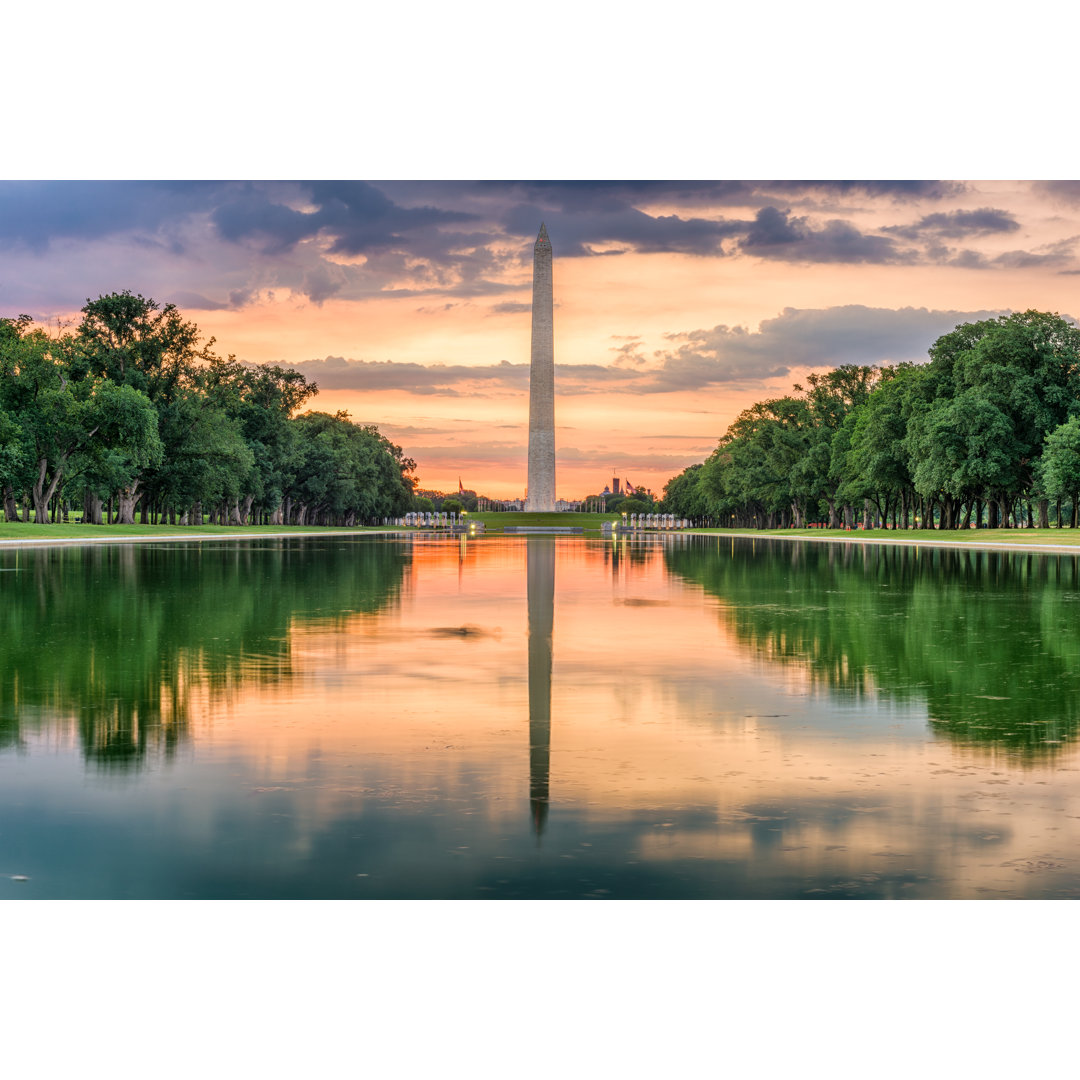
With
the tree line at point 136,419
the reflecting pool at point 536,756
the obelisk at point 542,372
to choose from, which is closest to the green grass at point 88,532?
the tree line at point 136,419

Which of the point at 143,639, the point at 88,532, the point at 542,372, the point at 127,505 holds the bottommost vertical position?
the point at 143,639

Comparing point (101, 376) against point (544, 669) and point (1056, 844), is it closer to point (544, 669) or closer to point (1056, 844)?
point (544, 669)

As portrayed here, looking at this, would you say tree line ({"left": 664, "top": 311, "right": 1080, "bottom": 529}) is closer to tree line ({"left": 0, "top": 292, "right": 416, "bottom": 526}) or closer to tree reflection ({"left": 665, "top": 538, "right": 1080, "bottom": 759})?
tree reflection ({"left": 665, "top": 538, "right": 1080, "bottom": 759})

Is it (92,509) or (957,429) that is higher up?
(957,429)

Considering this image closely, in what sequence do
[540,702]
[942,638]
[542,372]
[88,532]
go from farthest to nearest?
[542,372]
[88,532]
[942,638]
[540,702]

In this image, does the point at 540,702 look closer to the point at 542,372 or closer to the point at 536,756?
the point at 536,756

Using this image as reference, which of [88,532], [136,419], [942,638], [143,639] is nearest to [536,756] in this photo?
[143,639]
